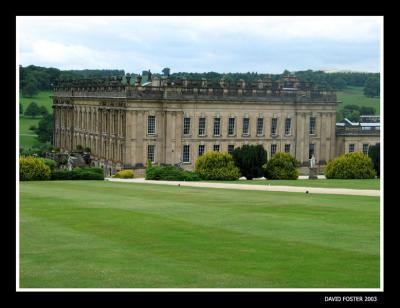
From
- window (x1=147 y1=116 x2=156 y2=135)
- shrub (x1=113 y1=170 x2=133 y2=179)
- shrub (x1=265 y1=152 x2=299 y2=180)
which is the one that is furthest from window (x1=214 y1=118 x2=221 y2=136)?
shrub (x1=265 y1=152 x2=299 y2=180)

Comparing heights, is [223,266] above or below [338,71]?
below

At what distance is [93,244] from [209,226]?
172 inches

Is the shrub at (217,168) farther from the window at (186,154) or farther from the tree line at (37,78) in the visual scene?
the tree line at (37,78)

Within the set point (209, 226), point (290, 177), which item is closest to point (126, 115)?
point (290, 177)

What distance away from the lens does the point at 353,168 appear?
63906 millimetres

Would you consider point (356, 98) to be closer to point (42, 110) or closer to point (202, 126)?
point (42, 110)

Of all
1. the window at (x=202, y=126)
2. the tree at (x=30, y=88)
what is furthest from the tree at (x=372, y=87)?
the tree at (x=30, y=88)

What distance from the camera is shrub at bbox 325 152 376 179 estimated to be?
6350 cm

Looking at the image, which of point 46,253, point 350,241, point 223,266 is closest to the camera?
point 223,266

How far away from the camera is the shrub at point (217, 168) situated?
215 ft

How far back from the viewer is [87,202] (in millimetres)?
34656

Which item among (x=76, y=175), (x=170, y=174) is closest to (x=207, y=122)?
(x=170, y=174)

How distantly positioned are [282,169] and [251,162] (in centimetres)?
230
